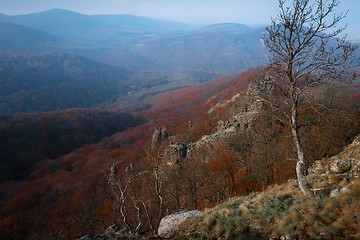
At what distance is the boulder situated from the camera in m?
12.5

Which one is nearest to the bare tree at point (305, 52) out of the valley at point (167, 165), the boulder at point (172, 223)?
the valley at point (167, 165)

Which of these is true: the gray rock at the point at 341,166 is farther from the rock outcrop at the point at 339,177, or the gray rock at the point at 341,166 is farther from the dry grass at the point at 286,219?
the dry grass at the point at 286,219

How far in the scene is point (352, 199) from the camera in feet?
27.2

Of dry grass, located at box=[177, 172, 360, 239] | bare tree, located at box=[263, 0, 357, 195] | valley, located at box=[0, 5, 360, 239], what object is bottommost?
valley, located at box=[0, 5, 360, 239]

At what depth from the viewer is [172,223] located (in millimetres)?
13219

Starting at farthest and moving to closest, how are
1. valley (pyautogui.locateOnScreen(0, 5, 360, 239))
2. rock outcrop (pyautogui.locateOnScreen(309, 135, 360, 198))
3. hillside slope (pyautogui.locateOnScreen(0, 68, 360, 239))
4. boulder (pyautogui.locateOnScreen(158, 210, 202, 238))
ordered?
hillside slope (pyautogui.locateOnScreen(0, 68, 360, 239))
valley (pyautogui.locateOnScreen(0, 5, 360, 239))
boulder (pyautogui.locateOnScreen(158, 210, 202, 238))
rock outcrop (pyautogui.locateOnScreen(309, 135, 360, 198))

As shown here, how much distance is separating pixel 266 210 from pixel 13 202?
7289 cm

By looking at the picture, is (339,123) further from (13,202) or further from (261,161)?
(13,202)

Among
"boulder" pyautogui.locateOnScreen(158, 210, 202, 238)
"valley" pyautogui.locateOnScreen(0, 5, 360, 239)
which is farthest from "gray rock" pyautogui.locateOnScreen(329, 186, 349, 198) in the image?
"boulder" pyautogui.locateOnScreen(158, 210, 202, 238)

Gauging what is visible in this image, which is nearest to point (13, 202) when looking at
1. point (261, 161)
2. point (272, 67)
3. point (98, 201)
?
point (98, 201)

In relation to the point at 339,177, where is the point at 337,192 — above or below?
above

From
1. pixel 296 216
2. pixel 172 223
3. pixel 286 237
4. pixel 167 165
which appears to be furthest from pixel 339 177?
pixel 167 165

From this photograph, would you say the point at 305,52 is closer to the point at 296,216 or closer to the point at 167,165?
the point at 296,216

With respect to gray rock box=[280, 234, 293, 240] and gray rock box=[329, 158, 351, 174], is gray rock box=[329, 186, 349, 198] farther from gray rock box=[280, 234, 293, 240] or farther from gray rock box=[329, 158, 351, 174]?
gray rock box=[329, 158, 351, 174]
